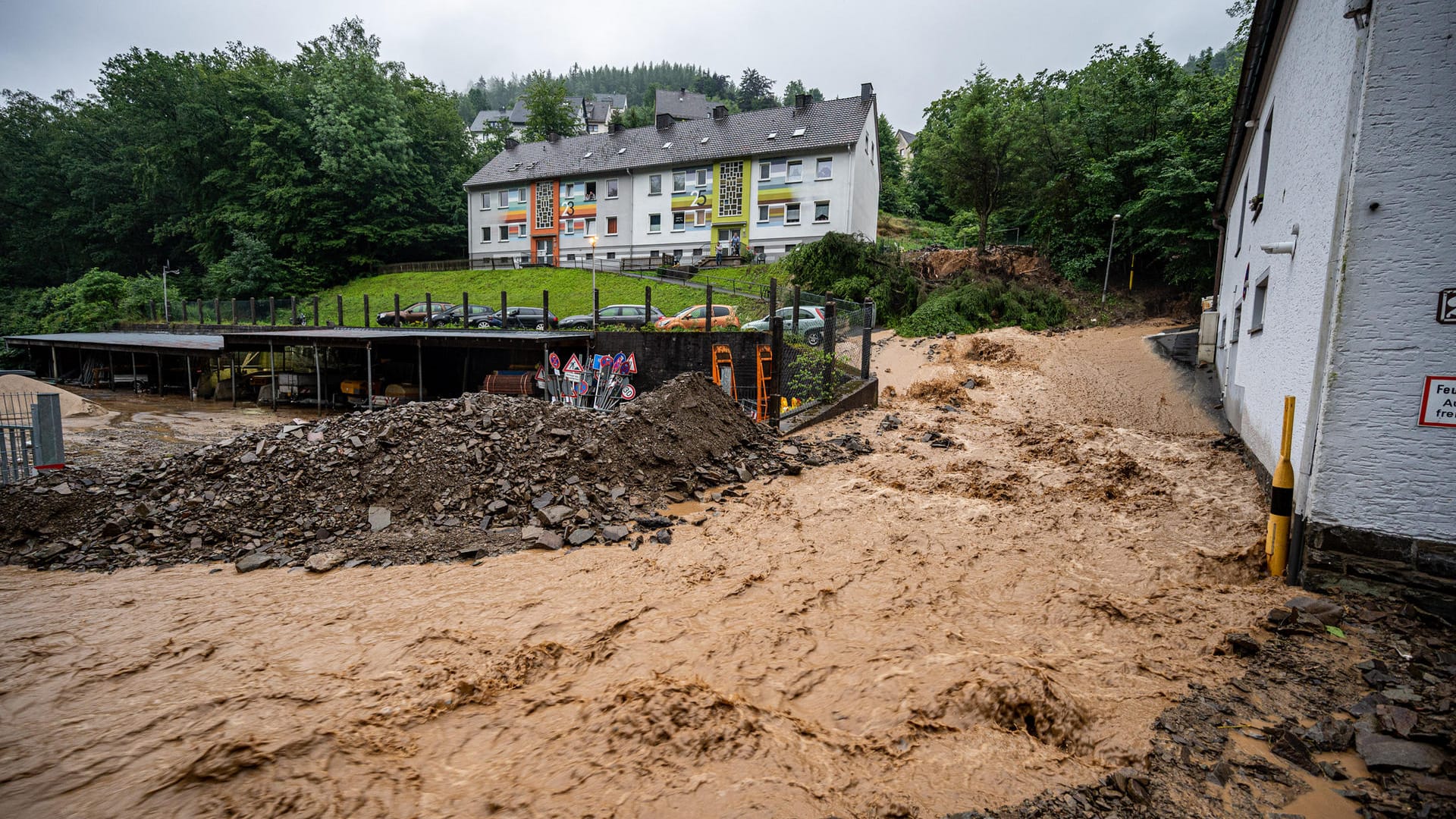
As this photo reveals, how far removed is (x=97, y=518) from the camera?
7.66 metres

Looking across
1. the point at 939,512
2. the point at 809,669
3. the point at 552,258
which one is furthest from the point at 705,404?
the point at 552,258

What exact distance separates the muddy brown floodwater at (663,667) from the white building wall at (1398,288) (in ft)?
3.83

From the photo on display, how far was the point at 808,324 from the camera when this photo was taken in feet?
54.8

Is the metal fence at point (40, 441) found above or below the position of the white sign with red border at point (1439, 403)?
below

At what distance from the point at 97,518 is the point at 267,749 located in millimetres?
6495

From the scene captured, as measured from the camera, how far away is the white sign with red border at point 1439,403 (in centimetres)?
442

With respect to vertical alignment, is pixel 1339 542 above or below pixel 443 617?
above

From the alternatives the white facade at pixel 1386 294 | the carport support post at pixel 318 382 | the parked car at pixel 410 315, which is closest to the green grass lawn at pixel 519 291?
the parked car at pixel 410 315

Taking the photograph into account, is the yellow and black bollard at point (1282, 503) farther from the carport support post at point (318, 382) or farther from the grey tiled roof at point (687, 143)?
the grey tiled roof at point (687, 143)

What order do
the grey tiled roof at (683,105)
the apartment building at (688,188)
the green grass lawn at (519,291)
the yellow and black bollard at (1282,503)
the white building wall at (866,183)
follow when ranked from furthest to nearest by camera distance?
the grey tiled roof at (683,105)
the apartment building at (688,188)
the white building wall at (866,183)
the green grass lawn at (519,291)
the yellow and black bollard at (1282,503)

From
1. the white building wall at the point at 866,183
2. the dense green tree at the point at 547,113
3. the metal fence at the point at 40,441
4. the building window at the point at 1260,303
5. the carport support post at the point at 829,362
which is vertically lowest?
the metal fence at the point at 40,441

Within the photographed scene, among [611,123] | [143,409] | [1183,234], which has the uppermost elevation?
[611,123]

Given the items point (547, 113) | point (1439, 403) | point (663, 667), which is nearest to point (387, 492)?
point (663, 667)

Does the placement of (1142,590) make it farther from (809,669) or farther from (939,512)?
(809,669)
